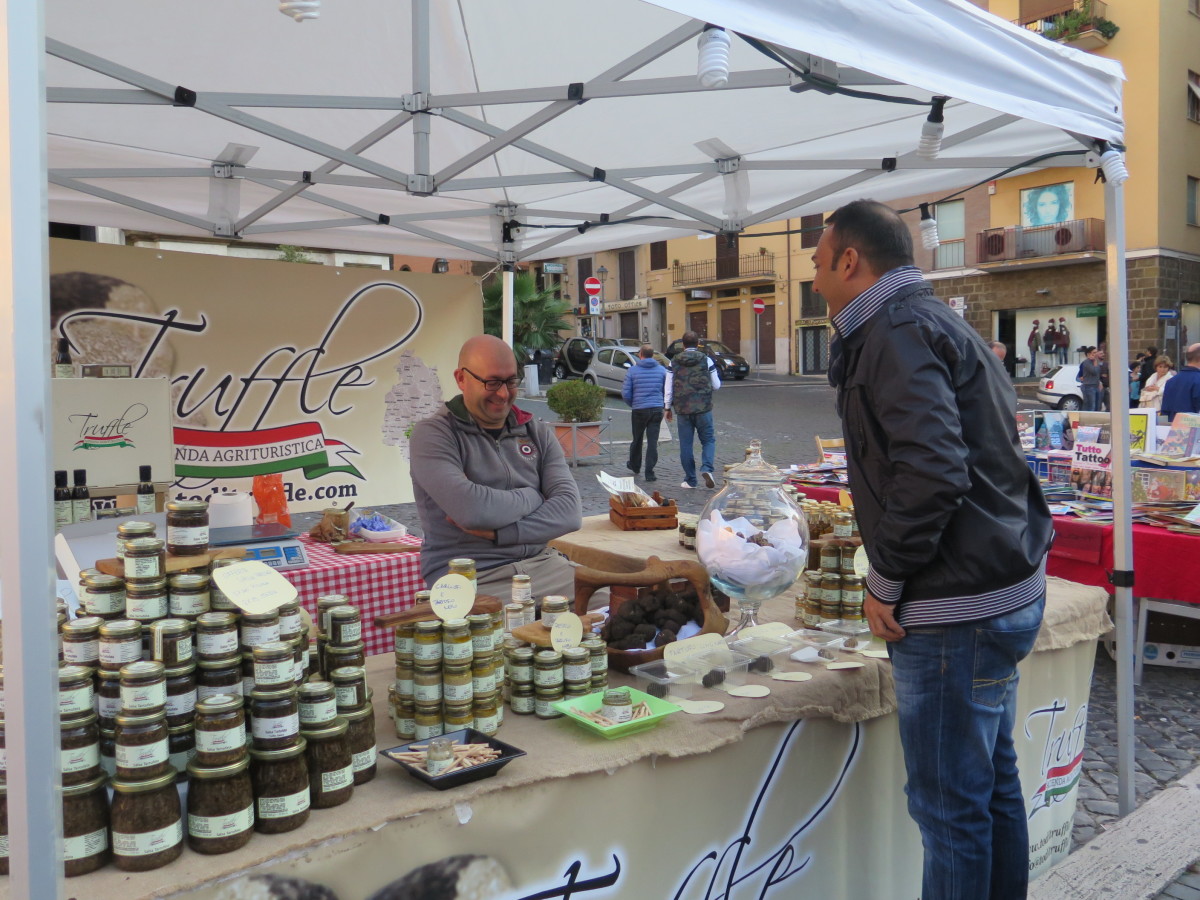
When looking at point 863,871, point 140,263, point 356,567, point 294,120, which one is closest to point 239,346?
point 140,263

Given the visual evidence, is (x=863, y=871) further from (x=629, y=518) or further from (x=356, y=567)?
(x=356, y=567)

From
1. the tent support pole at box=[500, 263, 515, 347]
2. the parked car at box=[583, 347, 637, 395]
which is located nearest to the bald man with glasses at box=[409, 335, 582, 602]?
the tent support pole at box=[500, 263, 515, 347]

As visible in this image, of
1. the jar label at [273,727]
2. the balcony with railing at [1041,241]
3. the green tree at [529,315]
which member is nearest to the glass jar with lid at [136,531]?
the jar label at [273,727]

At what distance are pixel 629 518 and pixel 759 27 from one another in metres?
2.63

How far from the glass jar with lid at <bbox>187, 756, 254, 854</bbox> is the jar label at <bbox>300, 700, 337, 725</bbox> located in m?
0.12

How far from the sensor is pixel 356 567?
3988 millimetres

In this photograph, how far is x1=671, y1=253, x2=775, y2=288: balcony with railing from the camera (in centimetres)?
3538

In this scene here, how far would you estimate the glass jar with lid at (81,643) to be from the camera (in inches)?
55.5

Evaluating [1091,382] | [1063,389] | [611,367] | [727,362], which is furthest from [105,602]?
[727,362]

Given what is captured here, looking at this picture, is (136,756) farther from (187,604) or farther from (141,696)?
(187,604)

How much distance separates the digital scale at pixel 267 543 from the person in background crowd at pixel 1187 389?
8006mm

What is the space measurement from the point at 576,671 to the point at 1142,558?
11.9 feet

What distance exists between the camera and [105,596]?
1529 millimetres

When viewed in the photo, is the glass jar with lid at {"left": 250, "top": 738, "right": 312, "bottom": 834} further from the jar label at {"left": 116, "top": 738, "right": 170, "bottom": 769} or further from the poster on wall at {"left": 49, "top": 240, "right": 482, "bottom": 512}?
the poster on wall at {"left": 49, "top": 240, "right": 482, "bottom": 512}
